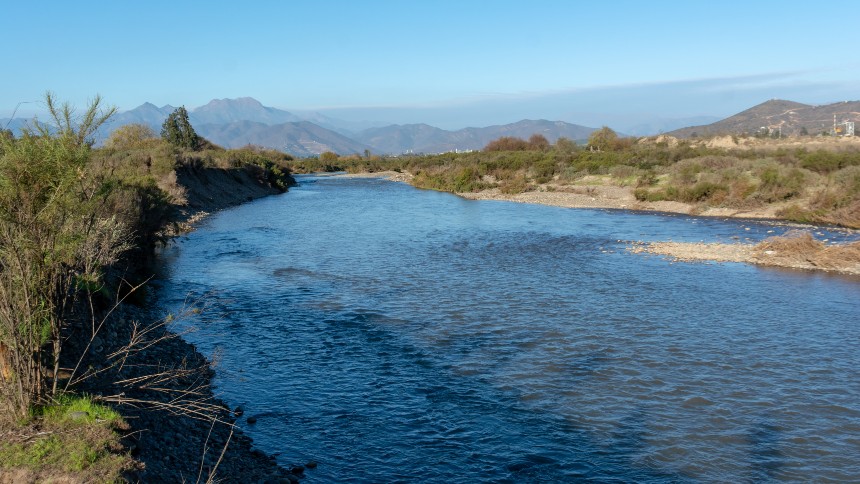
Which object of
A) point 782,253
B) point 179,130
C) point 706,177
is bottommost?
point 782,253

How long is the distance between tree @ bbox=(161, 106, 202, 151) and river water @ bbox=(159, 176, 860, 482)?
178 ft

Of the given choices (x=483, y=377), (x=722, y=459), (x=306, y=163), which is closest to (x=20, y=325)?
(x=483, y=377)

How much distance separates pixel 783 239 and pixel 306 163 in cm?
9999

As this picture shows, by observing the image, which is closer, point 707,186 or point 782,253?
point 782,253

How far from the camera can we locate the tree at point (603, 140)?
86.0 meters

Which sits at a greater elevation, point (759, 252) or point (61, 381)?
point (61, 381)

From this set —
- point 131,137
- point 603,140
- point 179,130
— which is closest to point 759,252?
point 131,137

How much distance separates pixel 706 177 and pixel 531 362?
34250 mm

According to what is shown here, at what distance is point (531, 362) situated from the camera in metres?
12.9

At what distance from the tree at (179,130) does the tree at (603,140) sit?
53.4m

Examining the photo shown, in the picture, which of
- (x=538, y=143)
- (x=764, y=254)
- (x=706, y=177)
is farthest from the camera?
(x=538, y=143)

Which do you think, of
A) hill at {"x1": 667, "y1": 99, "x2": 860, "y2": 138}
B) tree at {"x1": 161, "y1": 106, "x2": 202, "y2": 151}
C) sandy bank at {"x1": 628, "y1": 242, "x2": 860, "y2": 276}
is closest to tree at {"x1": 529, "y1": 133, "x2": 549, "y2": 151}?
hill at {"x1": 667, "y1": 99, "x2": 860, "y2": 138}

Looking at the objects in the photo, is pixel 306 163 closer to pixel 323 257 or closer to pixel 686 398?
pixel 323 257

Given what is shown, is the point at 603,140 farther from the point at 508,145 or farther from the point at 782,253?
the point at 782,253
